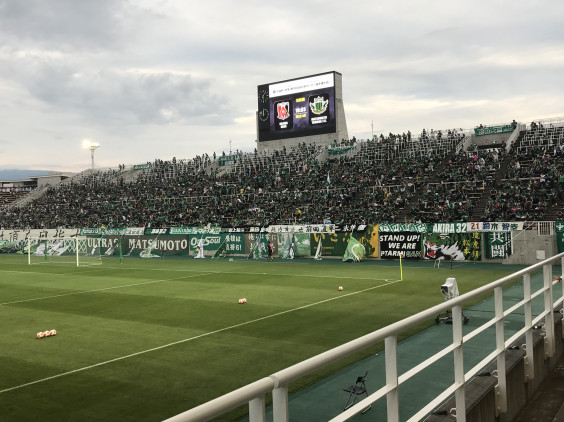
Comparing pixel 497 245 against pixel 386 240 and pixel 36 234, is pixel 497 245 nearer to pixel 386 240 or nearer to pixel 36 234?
pixel 386 240

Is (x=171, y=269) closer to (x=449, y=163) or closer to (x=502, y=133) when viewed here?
(x=449, y=163)

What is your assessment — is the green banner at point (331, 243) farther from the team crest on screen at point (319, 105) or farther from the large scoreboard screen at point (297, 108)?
the team crest on screen at point (319, 105)

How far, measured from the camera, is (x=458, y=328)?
486 cm

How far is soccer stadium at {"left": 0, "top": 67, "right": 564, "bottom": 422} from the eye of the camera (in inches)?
283

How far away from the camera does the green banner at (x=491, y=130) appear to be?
4694 centimetres

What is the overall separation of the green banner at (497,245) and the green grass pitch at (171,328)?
9.96ft

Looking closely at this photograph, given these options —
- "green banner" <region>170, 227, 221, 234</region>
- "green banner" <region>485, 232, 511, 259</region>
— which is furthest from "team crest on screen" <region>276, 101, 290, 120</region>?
"green banner" <region>485, 232, 511, 259</region>

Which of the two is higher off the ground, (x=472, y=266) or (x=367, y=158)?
(x=367, y=158)

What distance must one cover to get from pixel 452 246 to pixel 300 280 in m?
11.9

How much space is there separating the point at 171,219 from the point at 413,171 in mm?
23757

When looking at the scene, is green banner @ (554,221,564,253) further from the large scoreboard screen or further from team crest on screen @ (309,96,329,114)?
team crest on screen @ (309,96,329,114)

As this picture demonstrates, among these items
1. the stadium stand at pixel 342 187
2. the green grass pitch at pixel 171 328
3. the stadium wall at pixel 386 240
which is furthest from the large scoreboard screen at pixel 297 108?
the green grass pitch at pixel 171 328

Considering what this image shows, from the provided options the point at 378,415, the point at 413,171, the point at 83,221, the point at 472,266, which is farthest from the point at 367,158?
the point at 378,415

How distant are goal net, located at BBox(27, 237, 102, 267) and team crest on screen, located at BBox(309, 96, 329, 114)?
2573 centimetres
